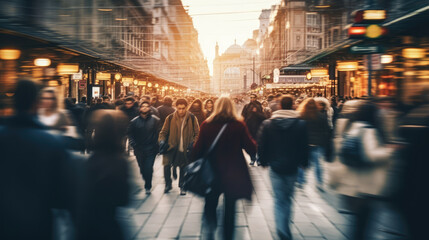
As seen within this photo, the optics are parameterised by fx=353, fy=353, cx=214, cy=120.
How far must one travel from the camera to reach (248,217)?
538 cm

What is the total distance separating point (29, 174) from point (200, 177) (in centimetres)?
188

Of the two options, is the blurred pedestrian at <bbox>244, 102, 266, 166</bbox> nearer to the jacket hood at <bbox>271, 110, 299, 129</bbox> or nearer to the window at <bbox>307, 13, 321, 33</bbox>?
the jacket hood at <bbox>271, 110, 299, 129</bbox>

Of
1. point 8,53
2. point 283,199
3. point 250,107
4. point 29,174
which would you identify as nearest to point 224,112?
point 283,199

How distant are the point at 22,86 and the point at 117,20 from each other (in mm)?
33545

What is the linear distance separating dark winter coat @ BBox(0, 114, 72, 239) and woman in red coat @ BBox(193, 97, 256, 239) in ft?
6.09

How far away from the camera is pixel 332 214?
553cm

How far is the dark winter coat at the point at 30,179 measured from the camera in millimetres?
2303

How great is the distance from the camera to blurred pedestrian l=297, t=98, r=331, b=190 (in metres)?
6.56

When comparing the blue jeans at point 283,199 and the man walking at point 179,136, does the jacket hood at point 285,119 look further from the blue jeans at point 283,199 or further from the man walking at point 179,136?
the man walking at point 179,136

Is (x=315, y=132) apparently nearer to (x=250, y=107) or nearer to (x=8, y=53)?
(x=250, y=107)

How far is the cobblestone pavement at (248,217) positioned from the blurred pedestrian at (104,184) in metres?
0.87

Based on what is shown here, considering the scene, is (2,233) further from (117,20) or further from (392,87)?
(117,20)

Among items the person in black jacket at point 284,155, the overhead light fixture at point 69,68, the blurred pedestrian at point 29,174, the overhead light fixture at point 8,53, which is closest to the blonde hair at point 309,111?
the person in black jacket at point 284,155

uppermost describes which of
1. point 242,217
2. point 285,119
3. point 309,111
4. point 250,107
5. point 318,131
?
point 250,107
